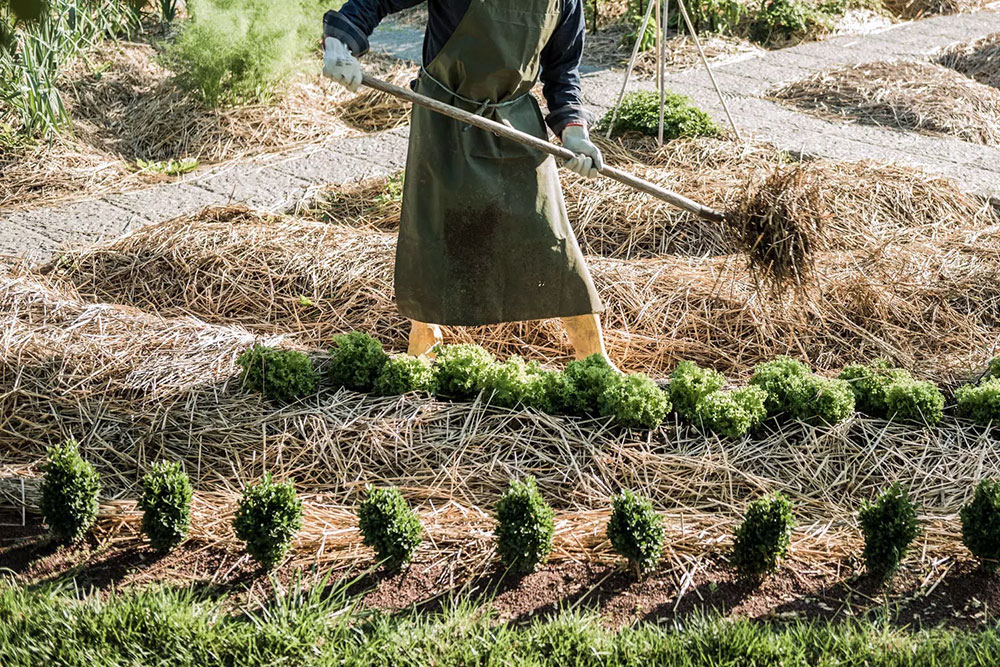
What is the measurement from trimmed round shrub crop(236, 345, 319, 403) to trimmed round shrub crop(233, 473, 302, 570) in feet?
2.41

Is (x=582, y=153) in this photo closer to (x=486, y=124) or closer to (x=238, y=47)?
(x=486, y=124)

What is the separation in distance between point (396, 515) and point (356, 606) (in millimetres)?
254

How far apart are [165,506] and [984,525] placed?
7.03ft

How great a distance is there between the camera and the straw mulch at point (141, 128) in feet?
19.4

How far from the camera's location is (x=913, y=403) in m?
3.56

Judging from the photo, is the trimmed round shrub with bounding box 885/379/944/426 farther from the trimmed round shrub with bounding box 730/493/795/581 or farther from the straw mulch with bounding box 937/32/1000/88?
the straw mulch with bounding box 937/32/1000/88

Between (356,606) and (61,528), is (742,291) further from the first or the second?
(61,528)

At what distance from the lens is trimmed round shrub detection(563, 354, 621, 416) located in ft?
11.7

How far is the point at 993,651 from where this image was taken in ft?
8.46

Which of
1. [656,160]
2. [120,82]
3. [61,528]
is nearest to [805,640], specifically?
[61,528]

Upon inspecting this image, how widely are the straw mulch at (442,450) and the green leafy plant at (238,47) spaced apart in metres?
3.16

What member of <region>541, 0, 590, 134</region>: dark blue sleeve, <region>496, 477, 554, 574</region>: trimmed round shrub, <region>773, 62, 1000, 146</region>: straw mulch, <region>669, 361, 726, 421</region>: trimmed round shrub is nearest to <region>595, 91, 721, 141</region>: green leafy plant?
<region>773, 62, 1000, 146</region>: straw mulch

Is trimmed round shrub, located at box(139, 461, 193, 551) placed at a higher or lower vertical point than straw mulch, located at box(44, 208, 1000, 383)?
lower

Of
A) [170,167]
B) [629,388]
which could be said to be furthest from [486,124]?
[170,167]
